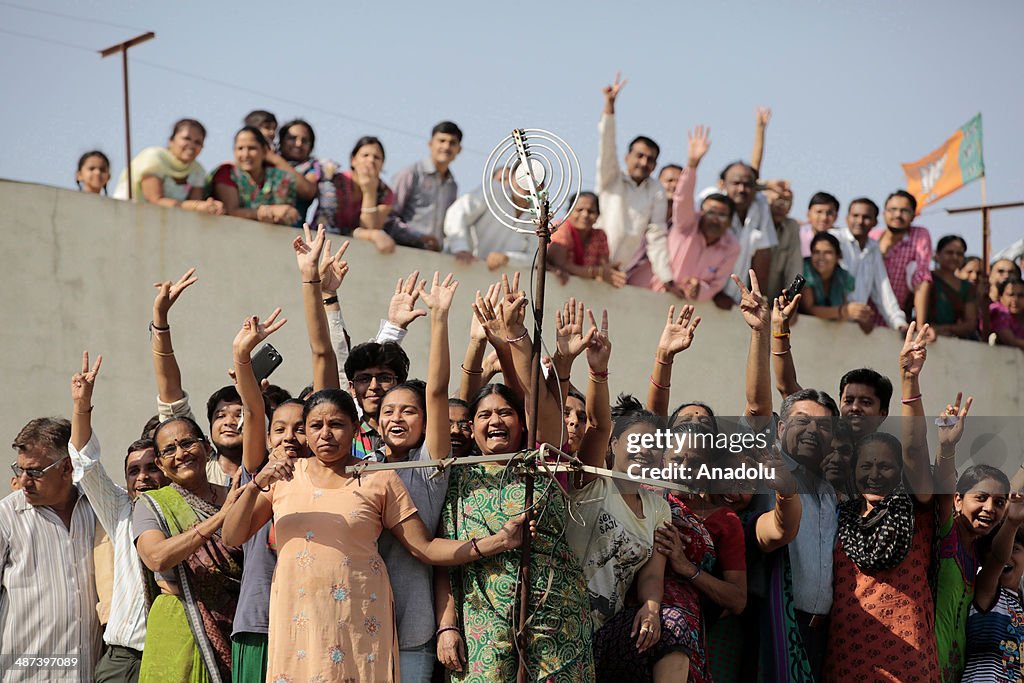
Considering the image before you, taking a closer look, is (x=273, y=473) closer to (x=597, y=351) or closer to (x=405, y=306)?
(x=597, y=351)

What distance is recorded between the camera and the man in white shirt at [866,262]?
37.4 feet

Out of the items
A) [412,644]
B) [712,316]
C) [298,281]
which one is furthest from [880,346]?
[412,644]

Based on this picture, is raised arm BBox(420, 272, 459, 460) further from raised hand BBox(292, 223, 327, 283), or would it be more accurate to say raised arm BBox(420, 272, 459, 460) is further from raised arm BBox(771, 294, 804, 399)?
raised arm BBox(771, 294, 804, 399)

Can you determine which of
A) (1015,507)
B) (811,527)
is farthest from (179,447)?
(1015,507)

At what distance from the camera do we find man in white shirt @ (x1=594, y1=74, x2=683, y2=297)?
1037cm

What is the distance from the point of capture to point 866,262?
452 inches

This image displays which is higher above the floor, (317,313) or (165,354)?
(317,313)

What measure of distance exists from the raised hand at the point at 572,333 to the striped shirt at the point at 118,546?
1.85 m

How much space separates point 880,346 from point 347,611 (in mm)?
7451

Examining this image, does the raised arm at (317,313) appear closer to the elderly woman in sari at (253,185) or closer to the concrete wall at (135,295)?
the concrete wall at (135,295)

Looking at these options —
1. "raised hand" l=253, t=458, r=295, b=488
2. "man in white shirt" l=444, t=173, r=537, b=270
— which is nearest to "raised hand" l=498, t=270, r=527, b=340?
"raised hand" l=253, t=458, r=295, b=488

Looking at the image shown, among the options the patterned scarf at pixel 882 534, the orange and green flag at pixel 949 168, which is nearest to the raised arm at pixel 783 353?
the patterned scarf at pixel 882 534

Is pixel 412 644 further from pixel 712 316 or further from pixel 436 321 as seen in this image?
pixel 712 316

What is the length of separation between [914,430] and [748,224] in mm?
4893
